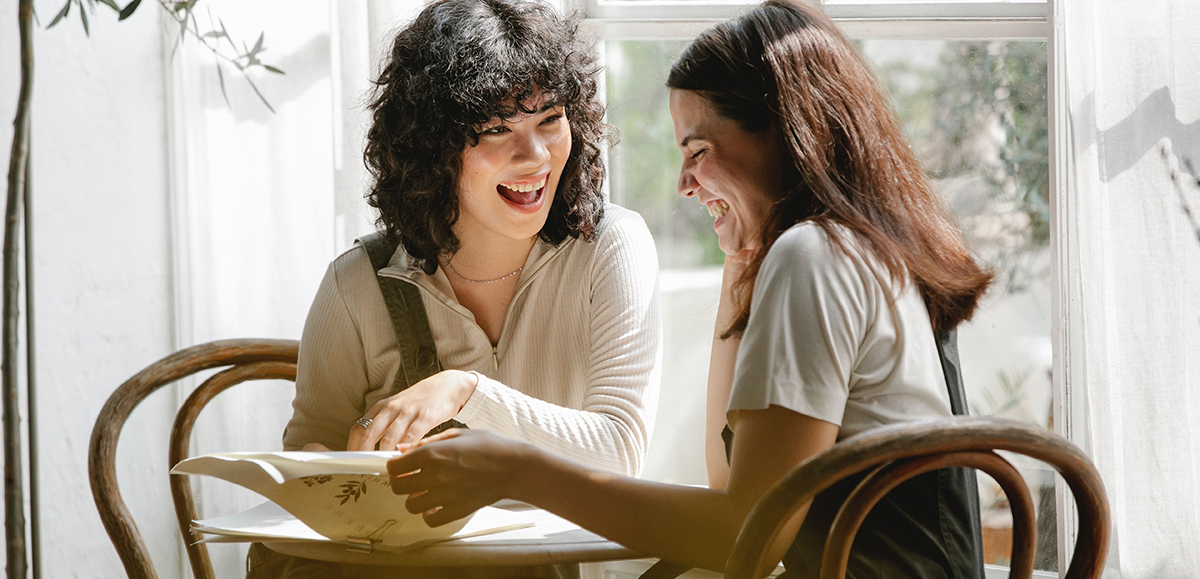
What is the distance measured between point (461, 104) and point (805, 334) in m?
0.78

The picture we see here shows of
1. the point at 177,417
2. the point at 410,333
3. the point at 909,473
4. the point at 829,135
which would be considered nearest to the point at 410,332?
the point at 410,333

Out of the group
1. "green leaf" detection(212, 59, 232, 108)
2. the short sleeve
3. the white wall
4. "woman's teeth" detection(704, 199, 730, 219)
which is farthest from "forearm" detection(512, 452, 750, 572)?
the white wall

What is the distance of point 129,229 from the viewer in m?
2.38

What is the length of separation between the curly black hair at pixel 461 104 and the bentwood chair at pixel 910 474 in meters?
0.85

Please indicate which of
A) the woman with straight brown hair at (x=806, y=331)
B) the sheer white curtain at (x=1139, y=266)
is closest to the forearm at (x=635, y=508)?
the woman with straight brown hair at (x=806, y=331)

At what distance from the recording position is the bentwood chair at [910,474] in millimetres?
815

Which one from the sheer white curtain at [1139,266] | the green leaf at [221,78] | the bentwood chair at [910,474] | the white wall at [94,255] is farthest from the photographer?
the white wall at [94,255]

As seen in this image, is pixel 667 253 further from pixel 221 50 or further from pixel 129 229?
pixel 129 229

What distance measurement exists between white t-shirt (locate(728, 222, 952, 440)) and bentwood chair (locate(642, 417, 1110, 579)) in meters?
0.09

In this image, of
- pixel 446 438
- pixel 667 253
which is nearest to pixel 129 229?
pixel 667 253

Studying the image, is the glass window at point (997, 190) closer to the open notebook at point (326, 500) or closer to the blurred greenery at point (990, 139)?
the blurred greenery at point (990, 139)

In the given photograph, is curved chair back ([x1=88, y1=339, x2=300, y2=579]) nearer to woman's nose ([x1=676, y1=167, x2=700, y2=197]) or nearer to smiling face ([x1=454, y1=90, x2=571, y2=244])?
smiling face ([x1=454, y1=90, x2=571, y2=244])

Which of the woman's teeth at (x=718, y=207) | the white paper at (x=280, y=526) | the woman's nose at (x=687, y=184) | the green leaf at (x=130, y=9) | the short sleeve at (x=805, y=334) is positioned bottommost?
the white paper at (x=280, y=526)

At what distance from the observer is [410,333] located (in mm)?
1587
